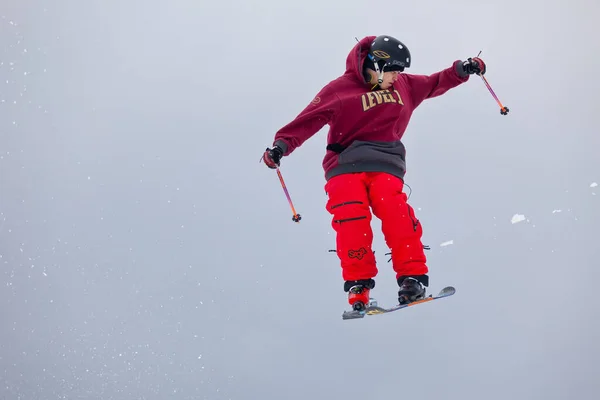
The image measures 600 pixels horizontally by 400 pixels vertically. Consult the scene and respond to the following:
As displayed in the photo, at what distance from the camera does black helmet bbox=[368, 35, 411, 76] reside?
5.17 meters

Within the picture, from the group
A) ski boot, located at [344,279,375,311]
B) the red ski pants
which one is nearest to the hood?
the red ski pants

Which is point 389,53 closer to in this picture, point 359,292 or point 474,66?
point 474,66

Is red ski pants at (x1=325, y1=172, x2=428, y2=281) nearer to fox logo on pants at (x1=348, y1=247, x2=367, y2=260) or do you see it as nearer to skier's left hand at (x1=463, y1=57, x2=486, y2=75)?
fox logo on pants at (x1=348, y1=247, x2=367, y2=260)

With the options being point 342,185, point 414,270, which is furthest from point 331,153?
point 414,270

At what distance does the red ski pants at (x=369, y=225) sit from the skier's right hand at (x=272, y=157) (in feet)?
1.65

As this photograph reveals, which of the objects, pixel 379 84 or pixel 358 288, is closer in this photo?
pixel 358 288

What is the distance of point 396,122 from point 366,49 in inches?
22.7

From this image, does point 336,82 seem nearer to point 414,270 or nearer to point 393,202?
point 393,202

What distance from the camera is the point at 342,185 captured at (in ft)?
17.1

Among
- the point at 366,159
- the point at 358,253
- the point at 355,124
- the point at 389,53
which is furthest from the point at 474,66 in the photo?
the point at 358,253

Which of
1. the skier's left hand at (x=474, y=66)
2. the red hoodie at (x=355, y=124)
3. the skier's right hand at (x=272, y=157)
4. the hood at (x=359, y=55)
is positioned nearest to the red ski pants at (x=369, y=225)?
the red hoodie at (x=355, y=124)

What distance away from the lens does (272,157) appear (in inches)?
197

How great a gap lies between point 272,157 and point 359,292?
3.54 ft

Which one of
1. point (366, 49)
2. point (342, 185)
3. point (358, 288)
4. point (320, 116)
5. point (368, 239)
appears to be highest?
point (366, 49)
